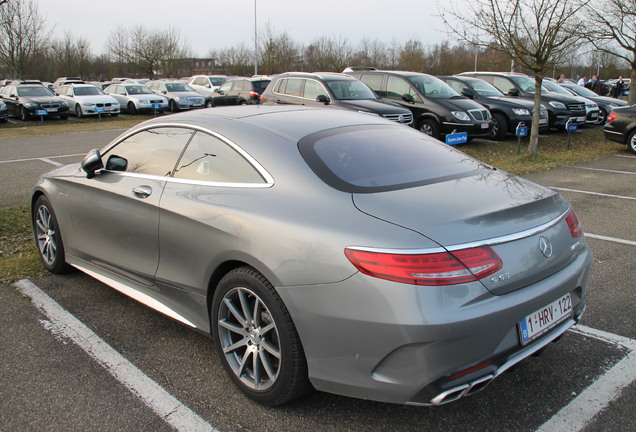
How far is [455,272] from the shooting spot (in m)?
2.26

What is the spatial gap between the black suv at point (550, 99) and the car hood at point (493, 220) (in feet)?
43.6

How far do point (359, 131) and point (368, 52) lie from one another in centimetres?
5276

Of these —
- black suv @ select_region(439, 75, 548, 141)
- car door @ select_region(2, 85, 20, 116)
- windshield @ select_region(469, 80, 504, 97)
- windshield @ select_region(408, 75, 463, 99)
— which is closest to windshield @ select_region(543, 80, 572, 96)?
windshield @ select_region(469, 80, 504, 97)

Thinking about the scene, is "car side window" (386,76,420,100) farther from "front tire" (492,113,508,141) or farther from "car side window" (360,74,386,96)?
"front tire" (492,113,508,141)

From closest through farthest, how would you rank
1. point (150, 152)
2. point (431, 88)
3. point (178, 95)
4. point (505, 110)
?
point (150, 152) → point (431, 88) → point (505, 110) → point (178, 95)

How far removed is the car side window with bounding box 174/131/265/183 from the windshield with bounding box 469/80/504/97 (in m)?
13.4

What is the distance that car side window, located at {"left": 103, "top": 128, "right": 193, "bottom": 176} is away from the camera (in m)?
3.55

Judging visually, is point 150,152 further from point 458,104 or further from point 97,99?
point 97,99

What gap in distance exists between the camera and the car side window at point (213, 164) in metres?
3.05

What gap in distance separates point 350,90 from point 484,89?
4.96 metres

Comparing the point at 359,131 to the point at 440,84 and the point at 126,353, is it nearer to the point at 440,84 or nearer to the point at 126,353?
the point at 126,353

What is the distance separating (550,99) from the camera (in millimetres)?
15477

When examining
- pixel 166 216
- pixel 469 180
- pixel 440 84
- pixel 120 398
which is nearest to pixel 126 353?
pixel 120 398

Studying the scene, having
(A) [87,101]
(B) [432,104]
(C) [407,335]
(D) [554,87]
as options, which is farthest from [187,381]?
(A) [87,101]
